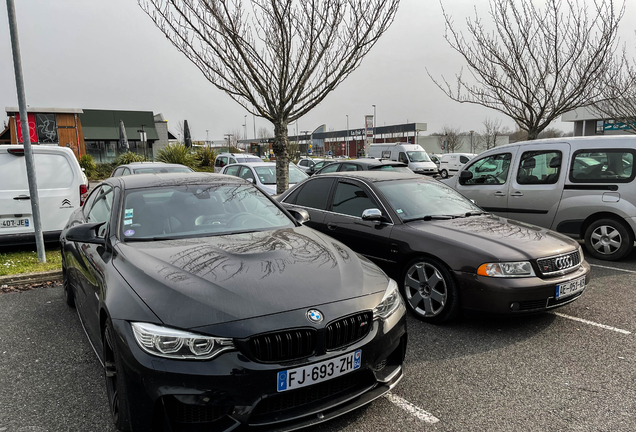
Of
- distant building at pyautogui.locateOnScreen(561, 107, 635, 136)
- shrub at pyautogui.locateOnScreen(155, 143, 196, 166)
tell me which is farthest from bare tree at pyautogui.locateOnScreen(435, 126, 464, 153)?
shrub at pyautogui.locateOnScreen(155, 143, 196, 166)

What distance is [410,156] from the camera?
83.9 feet

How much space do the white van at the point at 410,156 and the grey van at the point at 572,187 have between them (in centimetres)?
1637

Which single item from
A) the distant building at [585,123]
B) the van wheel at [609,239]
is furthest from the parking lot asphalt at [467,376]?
the distant building at [585,123]

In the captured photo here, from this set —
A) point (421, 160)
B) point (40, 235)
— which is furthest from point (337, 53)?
point (421, 160)

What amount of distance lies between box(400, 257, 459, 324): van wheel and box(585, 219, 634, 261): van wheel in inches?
160

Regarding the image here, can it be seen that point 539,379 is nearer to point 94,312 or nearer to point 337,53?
point 94,312

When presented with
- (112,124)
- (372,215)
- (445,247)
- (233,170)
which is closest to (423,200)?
(372,215)

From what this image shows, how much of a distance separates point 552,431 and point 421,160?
23888mm

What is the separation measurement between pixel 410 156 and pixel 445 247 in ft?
72.7

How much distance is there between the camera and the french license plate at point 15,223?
21.7ft

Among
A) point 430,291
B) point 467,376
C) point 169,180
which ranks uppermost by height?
point 169,180

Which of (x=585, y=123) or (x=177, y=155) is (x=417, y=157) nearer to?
(x=177, y=155)

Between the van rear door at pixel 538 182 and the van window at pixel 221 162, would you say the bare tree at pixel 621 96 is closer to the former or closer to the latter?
the van rear door at pixel 538 182

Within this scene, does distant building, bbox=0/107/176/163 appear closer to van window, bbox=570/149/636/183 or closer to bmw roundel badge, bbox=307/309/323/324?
van window, bbox=570/149/636/183
